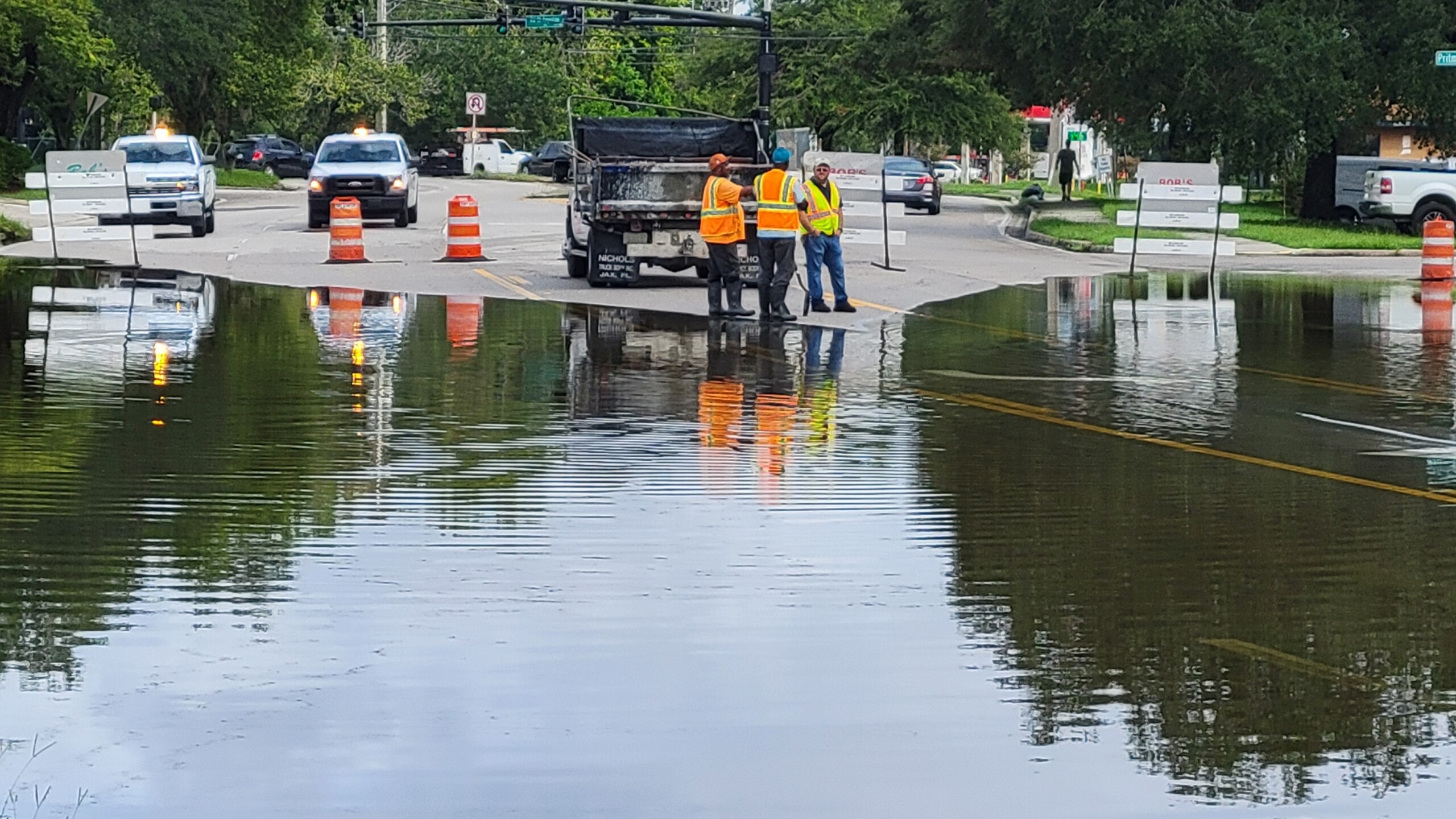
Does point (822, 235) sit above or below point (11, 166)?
below

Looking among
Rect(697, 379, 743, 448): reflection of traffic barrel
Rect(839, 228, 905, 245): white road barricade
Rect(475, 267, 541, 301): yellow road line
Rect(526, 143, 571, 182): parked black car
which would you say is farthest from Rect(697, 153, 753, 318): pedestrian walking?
Rect(526, 143, 571, 182): parked black car

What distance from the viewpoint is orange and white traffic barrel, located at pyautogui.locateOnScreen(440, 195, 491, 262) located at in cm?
3017

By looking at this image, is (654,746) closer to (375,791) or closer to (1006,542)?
(375,791)

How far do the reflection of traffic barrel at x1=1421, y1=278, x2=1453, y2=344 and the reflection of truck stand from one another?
273 inches

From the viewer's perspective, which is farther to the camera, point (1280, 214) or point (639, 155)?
point (1280, 214)

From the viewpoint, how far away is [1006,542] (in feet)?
32.1

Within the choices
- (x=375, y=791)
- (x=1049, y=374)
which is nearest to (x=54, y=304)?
(x=1049, y=374)

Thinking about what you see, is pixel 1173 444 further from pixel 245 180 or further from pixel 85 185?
pixel 245 180

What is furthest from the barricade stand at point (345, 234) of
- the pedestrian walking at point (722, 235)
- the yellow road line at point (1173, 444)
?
the yellow road line at point (1173, 444)

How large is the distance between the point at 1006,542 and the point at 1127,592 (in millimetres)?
1193

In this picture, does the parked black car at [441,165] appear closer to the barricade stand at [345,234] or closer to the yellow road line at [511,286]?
the barricade stand at [345,234]

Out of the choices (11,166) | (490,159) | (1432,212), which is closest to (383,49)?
(490,159)

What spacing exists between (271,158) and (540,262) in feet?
156

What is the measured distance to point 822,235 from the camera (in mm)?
22484
